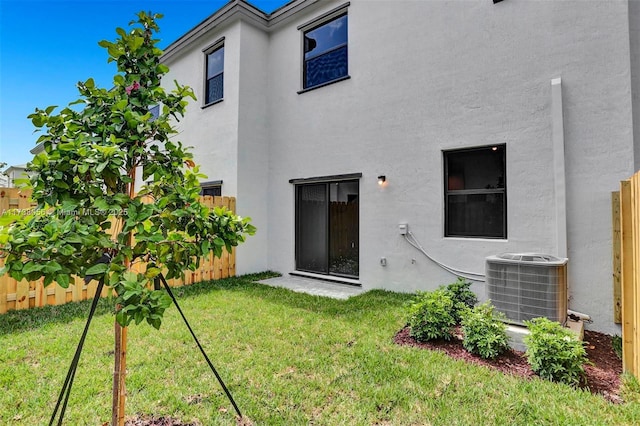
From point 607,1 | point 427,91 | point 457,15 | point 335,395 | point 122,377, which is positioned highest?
point 457,15

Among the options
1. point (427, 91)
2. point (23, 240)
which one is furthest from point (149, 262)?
point (427, 91)

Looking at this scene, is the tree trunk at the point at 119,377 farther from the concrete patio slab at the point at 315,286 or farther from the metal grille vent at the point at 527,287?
the concrete patio slab at the point at 315,286

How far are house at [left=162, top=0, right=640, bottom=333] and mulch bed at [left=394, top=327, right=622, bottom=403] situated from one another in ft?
2.29

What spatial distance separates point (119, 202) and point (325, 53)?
7.02 meters

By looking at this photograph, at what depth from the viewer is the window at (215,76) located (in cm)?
866

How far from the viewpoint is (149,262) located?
6.25ft

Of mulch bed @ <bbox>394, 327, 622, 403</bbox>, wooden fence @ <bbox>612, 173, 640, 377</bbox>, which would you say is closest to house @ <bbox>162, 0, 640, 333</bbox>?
Result: mulch bed @ <bbox>394, 327, 622, 403</bbox>

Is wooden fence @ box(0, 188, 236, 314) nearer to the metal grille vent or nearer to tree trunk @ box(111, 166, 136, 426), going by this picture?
tree trunk @ box(111, 166, 136, 426)

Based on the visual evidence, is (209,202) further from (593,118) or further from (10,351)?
(593,118)

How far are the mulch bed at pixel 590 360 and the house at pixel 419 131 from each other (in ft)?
2.29

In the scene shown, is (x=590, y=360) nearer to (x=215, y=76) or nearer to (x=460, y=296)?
(x=460, y=296)

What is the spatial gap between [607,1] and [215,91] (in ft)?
27.4

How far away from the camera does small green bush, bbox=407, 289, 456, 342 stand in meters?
3.80

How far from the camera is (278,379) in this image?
9.85 ft
